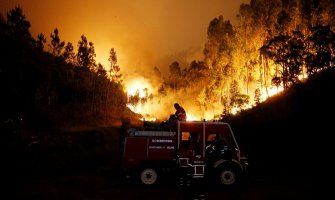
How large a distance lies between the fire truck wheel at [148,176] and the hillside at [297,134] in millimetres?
7589

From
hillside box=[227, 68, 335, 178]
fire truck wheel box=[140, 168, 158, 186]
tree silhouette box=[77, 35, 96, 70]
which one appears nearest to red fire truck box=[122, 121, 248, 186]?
fire truck wheel box=[140, 168, 158, 186]

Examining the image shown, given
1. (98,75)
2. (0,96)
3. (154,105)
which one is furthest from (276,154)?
(154,105)

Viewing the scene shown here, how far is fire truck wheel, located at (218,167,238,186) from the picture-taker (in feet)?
45.1

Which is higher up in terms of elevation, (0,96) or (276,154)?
(0,96)

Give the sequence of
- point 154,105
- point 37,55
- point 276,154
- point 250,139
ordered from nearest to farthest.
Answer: point 276,154
point 250,139
point 37,55
point 154,105

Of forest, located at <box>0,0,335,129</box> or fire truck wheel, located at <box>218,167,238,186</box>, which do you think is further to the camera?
forest, located at <box>0,0,335,129</box>

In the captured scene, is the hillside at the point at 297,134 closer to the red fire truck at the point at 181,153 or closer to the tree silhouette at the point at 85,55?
the red fire truck at the point at 181,153

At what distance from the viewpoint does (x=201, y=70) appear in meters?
82.2

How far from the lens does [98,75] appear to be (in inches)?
3285

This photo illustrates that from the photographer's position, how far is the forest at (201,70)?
1471 inches

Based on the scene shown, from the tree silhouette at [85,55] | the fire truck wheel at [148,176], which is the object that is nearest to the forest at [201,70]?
the tree silhouette at [85,55]

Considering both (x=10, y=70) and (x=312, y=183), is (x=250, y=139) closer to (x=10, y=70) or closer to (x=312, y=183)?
(x=312, y=183)

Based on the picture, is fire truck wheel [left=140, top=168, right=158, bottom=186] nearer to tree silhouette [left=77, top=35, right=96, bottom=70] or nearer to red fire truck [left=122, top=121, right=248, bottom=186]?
red fire truck [left=122, top=121, right=248, bottom=186]

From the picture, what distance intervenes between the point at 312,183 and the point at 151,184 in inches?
257
